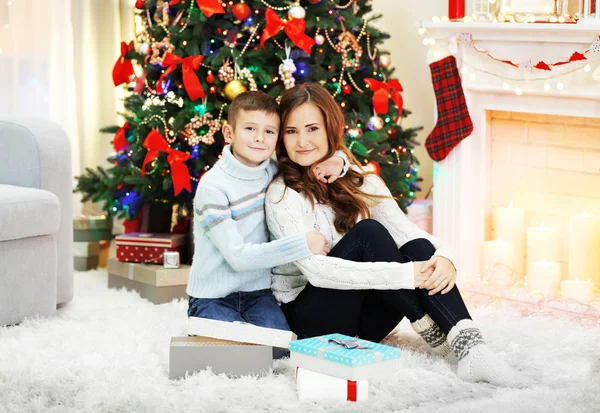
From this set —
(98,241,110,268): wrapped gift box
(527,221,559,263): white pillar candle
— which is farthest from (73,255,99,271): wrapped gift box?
(527,221,559,263): white pillar candle

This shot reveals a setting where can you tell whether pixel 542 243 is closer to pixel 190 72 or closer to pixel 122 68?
pixel 190 72

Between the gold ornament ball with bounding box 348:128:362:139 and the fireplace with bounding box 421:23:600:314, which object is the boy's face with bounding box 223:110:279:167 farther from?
the fireplace with bounding box 421:23:600:314

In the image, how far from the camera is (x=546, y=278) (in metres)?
3.17

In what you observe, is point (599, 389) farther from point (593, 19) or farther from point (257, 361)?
point (593, 19)

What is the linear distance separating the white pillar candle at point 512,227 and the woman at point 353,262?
3.23ft

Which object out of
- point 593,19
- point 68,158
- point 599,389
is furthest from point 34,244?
point 593,19

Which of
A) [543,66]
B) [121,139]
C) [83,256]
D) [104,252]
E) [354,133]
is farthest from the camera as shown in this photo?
[104,252]

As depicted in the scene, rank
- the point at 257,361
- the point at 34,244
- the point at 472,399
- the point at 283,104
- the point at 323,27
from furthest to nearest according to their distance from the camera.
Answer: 1. the point at 323,27
2. the point at 34,244
3. the point at 283,104
4. the point at 257,361
5. the point at 472,399

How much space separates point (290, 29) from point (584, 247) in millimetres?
1284

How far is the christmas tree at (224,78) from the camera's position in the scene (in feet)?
10.5

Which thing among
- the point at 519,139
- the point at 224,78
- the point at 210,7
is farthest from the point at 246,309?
the point at 519,139

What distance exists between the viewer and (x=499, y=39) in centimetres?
315

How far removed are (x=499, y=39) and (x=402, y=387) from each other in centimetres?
152

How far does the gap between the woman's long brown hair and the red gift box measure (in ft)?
3.35
